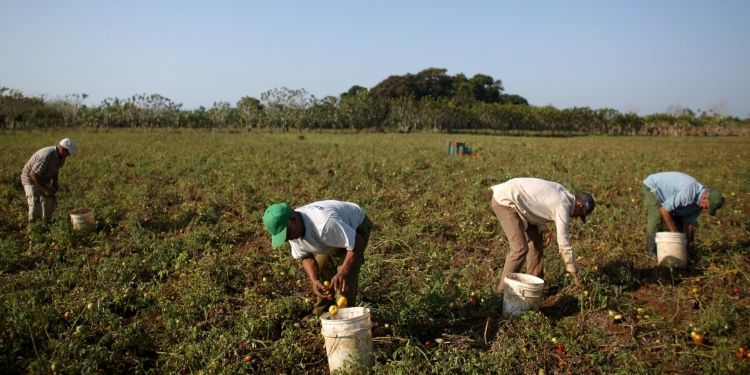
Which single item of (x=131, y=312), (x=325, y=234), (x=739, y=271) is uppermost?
(x=325, y=234)

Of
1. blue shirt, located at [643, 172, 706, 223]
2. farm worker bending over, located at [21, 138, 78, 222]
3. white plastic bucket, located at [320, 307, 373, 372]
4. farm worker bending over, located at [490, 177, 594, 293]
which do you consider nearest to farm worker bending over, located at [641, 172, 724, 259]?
blue shirt, located at [643, 172, 706, 223]

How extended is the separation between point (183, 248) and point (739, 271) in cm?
670

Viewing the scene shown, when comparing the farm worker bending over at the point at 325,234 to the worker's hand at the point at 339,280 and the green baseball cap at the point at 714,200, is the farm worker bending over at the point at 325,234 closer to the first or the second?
the worker's hand at the point at 339,280

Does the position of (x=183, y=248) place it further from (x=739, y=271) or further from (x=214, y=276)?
(x=739, y=271)

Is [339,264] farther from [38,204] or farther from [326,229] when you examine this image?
[38,204]

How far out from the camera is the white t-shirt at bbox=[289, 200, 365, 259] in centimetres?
379

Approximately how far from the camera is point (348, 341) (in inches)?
141

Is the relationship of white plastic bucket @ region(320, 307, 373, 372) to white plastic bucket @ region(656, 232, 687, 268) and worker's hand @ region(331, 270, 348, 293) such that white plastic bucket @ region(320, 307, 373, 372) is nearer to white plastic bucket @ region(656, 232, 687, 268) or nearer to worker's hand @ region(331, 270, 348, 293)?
worker's hand @ region(331, 270, 348, 293)

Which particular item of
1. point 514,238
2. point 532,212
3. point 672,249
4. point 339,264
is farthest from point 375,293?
point 672,249

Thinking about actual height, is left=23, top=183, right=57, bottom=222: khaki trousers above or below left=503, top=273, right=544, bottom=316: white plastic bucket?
above

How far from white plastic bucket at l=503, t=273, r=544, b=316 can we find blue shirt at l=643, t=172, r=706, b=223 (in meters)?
2.51

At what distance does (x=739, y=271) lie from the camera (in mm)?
5430

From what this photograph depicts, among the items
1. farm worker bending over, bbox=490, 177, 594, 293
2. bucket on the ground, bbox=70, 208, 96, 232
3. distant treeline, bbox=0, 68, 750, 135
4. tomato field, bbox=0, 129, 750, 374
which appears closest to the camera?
tomato field, bbox=0, 129, 750, 374

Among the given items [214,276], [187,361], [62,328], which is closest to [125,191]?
[214,276]
